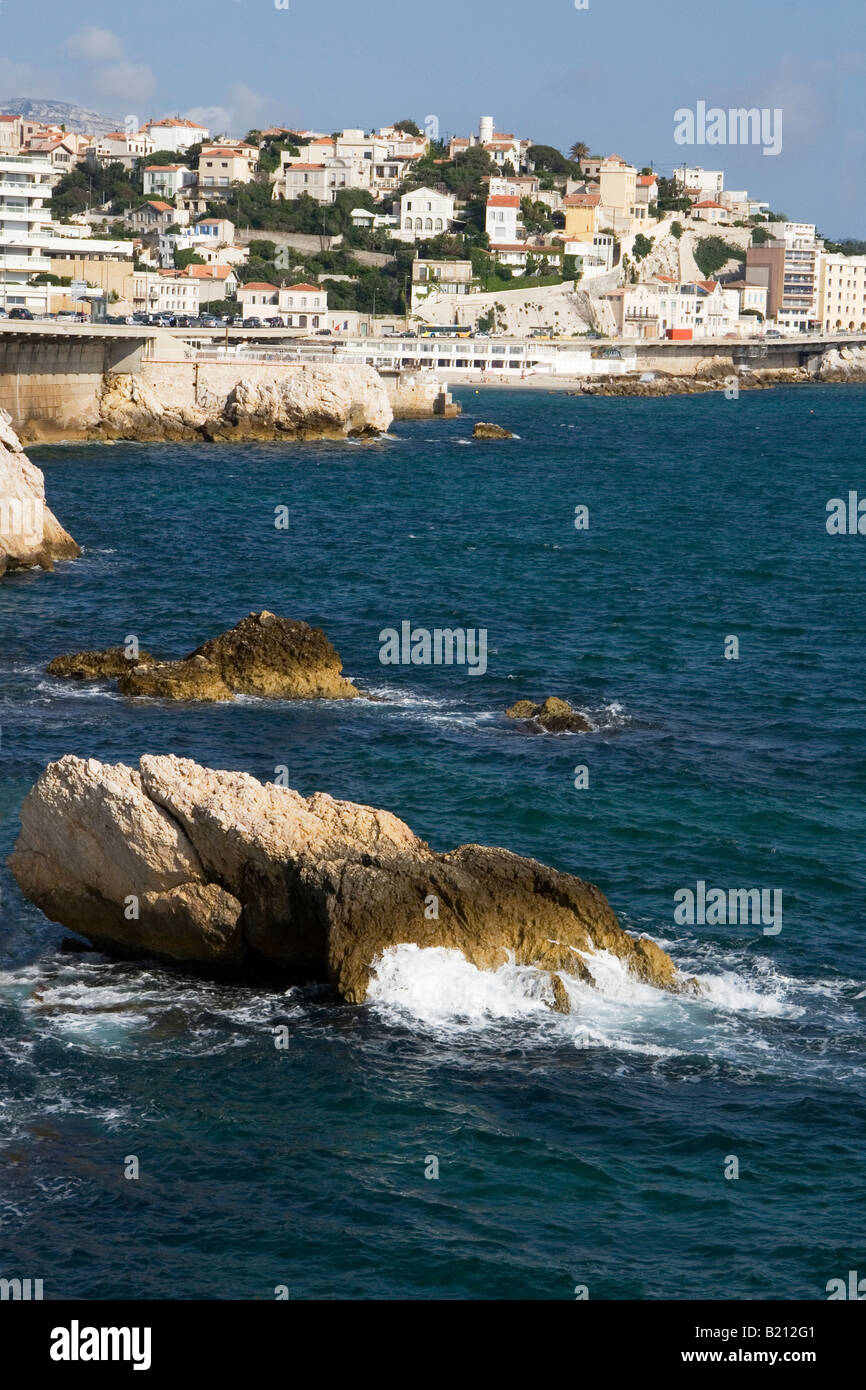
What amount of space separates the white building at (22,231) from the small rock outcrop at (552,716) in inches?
2979

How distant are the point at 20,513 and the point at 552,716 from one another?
18.9 metres

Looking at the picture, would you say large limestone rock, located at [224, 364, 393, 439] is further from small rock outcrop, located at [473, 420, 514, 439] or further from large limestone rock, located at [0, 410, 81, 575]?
large limestone rock, located at [0, 410, 81, 575]

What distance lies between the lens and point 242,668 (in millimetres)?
33906

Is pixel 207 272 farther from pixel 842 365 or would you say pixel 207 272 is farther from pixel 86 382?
pixel 86 382

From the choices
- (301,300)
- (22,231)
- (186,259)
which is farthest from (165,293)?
(22,231)

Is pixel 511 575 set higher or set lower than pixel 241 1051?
higher

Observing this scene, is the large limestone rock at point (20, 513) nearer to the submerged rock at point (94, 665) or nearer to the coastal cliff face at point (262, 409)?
the submerged rock at point (94, 665)

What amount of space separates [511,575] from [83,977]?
3284 centimetres

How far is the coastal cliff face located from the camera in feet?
278

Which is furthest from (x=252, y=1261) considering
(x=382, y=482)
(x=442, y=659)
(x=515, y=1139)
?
(x=382, y=482)

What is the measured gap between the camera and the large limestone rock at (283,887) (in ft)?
65.4
